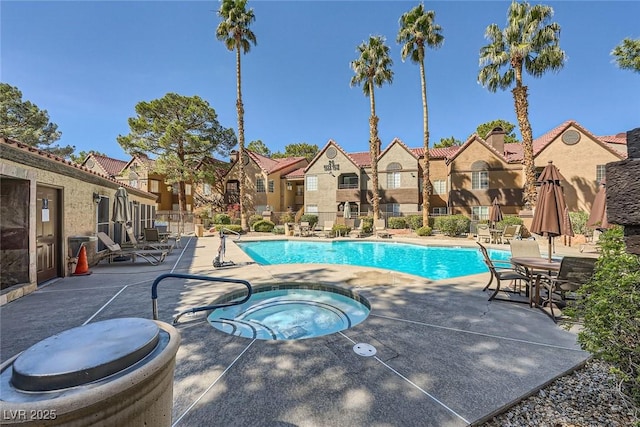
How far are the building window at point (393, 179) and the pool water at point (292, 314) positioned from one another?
2426 cm

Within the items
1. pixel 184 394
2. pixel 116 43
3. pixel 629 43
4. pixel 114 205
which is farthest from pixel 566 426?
pixel 629 43

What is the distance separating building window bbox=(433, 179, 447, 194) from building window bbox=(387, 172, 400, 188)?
409cm

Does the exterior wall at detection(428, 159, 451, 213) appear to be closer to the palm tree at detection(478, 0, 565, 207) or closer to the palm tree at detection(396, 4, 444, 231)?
the palm tree at detection(396, 4, 444, 231)

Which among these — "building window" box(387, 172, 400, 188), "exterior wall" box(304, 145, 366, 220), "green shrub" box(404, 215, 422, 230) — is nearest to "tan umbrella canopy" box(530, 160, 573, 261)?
"green shrub" box(404, 215, 422, 230)

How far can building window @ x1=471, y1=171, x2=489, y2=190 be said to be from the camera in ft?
87.6

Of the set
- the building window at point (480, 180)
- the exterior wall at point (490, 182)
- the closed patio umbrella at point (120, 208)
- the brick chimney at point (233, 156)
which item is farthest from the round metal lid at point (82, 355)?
the brick chimney at point (233, 156)

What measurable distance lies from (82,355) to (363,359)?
295cm

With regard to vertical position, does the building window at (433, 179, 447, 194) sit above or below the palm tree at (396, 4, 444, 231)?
below

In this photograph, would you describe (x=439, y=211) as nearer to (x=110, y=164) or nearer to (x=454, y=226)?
(x=454, y=226)

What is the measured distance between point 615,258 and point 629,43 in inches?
879

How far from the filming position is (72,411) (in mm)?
1105

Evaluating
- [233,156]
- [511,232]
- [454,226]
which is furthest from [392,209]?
[233,156]

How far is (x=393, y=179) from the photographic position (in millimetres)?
29328

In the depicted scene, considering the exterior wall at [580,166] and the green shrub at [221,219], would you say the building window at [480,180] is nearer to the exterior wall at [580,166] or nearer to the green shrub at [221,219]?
the exterior wall at [580,166]
